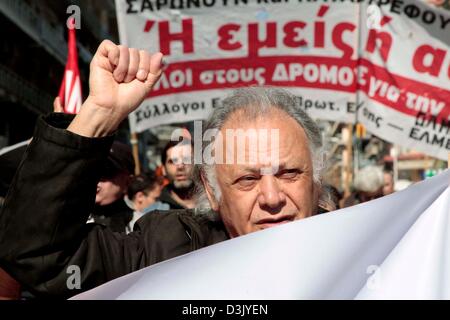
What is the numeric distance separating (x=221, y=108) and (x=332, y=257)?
26.0 inches

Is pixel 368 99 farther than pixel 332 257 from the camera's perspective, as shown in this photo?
Yes

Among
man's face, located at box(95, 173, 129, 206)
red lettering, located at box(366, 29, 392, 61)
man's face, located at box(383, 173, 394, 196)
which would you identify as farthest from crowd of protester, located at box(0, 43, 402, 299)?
man's face, located at box(383, 173, 394, 196)

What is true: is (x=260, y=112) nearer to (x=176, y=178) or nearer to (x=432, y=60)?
(x=176, y=178)

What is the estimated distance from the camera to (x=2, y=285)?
254cm

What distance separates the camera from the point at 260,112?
85.6 inches

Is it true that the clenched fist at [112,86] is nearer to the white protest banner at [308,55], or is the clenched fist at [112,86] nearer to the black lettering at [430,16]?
the white protest banner at [308,55]

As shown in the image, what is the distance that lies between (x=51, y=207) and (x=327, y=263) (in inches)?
24.1

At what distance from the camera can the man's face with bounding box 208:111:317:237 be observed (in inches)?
82.4

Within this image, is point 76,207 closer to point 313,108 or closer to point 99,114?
point 99,114

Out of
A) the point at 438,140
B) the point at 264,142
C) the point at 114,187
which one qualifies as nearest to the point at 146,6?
the point at 114,187

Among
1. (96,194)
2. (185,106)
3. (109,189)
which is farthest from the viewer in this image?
(185,106)

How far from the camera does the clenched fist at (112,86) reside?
1.86 meters

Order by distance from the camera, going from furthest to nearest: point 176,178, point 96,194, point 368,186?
point 368,186 → point 176,178 → point 96,194
